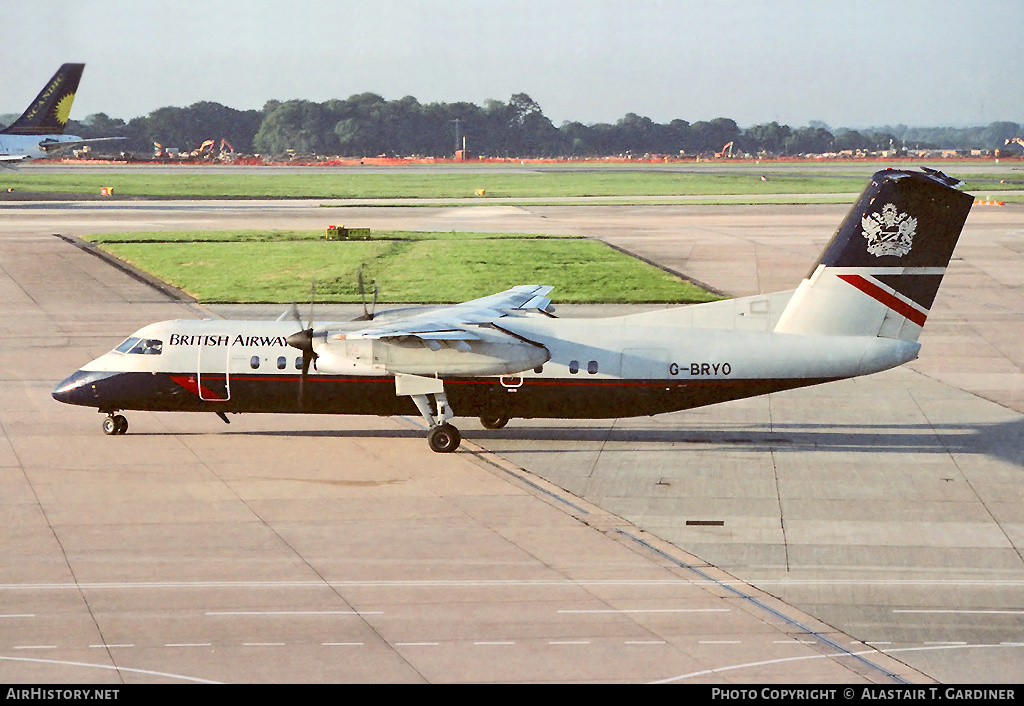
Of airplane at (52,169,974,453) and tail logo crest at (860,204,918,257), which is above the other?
tail logo crest at (860,204,918,257)

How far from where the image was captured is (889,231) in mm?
26359

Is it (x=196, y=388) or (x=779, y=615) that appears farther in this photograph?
(x=196, y=388)

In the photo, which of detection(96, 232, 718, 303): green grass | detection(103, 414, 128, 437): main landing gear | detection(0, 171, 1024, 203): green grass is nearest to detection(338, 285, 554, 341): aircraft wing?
detection(103, 414, 128, 437): main landing gear

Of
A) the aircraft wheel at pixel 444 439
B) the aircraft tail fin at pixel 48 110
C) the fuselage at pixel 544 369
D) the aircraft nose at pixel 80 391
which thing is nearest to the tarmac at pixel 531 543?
the aircraft wheel at pixel 444 439

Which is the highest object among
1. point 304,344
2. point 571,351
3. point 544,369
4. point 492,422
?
point 304,344

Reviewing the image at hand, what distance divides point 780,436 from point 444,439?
8.79m

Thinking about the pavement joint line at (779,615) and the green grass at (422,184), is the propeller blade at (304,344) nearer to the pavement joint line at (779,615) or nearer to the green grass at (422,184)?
the pavement joint line at (779,615)

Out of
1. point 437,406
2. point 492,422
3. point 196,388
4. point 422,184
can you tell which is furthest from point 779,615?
point 422,184

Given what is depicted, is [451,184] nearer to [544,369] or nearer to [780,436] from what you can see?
[780,436]

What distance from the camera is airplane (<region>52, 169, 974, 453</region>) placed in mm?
26406

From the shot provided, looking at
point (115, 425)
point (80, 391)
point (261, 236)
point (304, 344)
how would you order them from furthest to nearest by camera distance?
point (261, 236)
point (115, 425)
point (80, 391)
point (304, 344)

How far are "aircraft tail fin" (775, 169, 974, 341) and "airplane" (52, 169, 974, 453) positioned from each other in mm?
31

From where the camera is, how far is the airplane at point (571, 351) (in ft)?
86.6

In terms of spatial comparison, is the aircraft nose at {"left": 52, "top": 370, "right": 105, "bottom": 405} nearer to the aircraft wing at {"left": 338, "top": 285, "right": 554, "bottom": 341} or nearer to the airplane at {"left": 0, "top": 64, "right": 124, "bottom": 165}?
the aircraft wing at {"left": 338, "top": 285, "right": 554, "bottom": 341}
